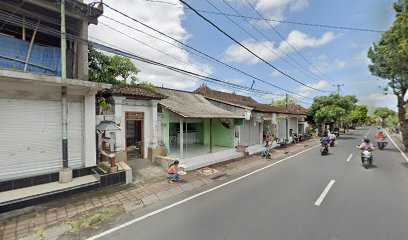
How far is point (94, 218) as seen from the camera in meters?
5.42

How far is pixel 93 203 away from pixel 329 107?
3093cm

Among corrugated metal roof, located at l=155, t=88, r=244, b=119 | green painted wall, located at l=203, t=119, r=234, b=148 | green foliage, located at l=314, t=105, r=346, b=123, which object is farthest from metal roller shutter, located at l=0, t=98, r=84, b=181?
green foliage, located at l=314, t=105, r=346, b=123

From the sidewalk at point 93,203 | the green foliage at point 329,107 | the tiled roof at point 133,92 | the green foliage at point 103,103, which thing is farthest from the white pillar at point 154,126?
the green foliage at point 329,107

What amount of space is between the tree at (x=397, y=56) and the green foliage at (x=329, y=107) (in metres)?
10.2

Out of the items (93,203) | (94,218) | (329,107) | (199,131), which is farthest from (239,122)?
(329,107)

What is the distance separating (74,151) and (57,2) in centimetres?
576

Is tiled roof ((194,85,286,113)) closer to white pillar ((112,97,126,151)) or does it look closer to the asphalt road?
white pillar ((112,97,126,151))

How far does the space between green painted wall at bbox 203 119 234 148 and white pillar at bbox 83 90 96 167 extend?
10086 mm

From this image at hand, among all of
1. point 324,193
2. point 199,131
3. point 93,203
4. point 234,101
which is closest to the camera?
point 93,203

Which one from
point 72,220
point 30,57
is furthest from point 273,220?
point 30,57

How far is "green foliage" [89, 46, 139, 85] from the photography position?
13320 mm

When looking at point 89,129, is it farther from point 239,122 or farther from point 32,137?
point 239,122

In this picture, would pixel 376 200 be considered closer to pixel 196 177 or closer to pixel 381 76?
pixel 196 177

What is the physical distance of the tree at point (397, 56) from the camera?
375 inches
